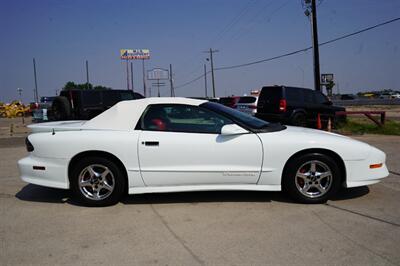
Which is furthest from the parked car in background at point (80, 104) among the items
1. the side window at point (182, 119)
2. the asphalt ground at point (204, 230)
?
the side window at point (182, 119)

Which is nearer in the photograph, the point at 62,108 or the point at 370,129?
the point at 370,129

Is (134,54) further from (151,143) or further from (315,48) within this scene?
(151,143)

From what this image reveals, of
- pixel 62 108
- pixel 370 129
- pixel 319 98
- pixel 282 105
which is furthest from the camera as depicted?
pixel 62 108

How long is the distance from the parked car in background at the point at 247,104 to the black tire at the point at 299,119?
2.79 m

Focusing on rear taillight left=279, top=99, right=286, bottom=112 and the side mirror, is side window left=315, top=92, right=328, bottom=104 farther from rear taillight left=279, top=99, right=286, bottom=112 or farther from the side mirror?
the side mirror

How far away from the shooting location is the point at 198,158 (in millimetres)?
4410

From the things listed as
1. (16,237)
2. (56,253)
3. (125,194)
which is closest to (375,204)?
(125,194)

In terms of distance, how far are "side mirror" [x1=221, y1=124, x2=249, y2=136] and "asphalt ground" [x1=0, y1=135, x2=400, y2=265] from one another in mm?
932

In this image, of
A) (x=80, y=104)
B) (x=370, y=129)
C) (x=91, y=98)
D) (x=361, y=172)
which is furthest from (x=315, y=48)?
(x=361, y=172)

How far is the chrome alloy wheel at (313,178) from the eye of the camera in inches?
176

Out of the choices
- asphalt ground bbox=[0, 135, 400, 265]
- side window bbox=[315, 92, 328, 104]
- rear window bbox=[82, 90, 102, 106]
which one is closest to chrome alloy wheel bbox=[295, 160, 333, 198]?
asphalt ground bbox=[0, 135, 400, 265]

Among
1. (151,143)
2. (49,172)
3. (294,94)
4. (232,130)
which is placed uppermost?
(294,94)

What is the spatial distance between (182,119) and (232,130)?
70 cm

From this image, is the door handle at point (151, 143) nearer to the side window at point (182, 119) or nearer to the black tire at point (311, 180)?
the side window at point (182, 119)
